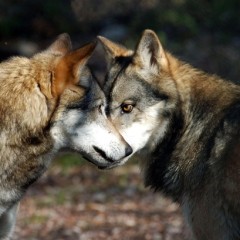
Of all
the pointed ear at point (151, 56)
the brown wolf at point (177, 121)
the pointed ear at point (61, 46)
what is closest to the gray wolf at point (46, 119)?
the pointed ear at point (61, 46)

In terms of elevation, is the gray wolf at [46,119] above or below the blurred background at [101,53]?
above

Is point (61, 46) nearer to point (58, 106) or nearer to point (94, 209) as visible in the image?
point (58, 106)

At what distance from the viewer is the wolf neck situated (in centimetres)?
633

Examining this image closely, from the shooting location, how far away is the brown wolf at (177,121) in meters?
6.22

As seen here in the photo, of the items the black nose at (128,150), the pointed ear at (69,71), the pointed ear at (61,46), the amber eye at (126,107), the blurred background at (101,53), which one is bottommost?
the blurred background at (101,53)

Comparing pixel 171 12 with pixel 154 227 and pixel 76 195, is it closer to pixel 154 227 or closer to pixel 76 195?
pixel 76 195

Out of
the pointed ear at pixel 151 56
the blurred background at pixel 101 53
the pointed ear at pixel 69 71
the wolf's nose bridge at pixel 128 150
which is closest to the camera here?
the pointed ear at pixel 69 71

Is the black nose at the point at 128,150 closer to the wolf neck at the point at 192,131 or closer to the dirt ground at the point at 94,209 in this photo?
the wolf neck at the point at 192,131

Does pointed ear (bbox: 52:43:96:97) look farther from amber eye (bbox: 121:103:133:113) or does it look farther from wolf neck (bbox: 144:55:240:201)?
wolf neck (bbox: 144:55:240:201)

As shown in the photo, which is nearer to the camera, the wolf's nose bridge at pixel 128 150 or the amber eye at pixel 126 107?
the wolf's nose bridge at pixel 128 150

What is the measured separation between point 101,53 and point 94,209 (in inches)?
250

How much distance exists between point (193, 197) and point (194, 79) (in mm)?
1094

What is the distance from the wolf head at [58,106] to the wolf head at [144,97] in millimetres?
282

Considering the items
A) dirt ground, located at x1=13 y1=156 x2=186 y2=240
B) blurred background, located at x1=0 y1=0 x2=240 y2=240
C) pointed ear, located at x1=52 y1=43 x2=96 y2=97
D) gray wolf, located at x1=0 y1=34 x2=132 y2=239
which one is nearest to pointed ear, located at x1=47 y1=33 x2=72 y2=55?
gray wolf, located at x1=0 y1=34 x2=132 y2=239
